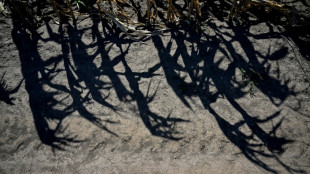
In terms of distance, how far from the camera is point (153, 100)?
7.04 feet

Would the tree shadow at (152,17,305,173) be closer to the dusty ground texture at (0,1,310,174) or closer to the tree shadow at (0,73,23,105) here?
the dusty ground texture at (0,1,310,174)

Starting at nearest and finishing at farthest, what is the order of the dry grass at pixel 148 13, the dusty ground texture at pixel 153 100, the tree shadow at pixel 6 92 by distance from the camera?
the dusty ground texture at pixel 153 100
the tree shadow at pixel 6 92
the dry grass at pixel 148 13

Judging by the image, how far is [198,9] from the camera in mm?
2490

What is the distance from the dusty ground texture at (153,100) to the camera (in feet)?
6.24

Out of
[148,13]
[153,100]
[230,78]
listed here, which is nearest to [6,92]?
[153,100]

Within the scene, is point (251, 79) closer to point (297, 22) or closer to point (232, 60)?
point (232, 60)

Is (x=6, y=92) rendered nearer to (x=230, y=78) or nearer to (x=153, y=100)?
(x=153, y=100)

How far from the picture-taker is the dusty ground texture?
1902 mm

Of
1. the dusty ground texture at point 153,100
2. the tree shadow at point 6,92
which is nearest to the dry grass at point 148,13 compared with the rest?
the dusty ground texture at point 153,100

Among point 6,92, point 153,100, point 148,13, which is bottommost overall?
point 153,100

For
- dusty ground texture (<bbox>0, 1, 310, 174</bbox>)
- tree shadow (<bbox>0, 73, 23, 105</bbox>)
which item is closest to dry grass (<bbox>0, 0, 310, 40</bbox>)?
dusty ground texture (<bbox>0, 1, 310, 174</bbox>)

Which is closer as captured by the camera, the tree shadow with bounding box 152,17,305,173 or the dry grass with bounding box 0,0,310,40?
the tree shadow with bounding box 152,17,305,173

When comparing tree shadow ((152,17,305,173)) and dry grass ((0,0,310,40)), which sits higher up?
dry grass ((0,0,310,40))

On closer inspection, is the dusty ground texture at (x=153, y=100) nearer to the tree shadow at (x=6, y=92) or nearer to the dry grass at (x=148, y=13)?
the tree shadow at (x=6, y=92)
